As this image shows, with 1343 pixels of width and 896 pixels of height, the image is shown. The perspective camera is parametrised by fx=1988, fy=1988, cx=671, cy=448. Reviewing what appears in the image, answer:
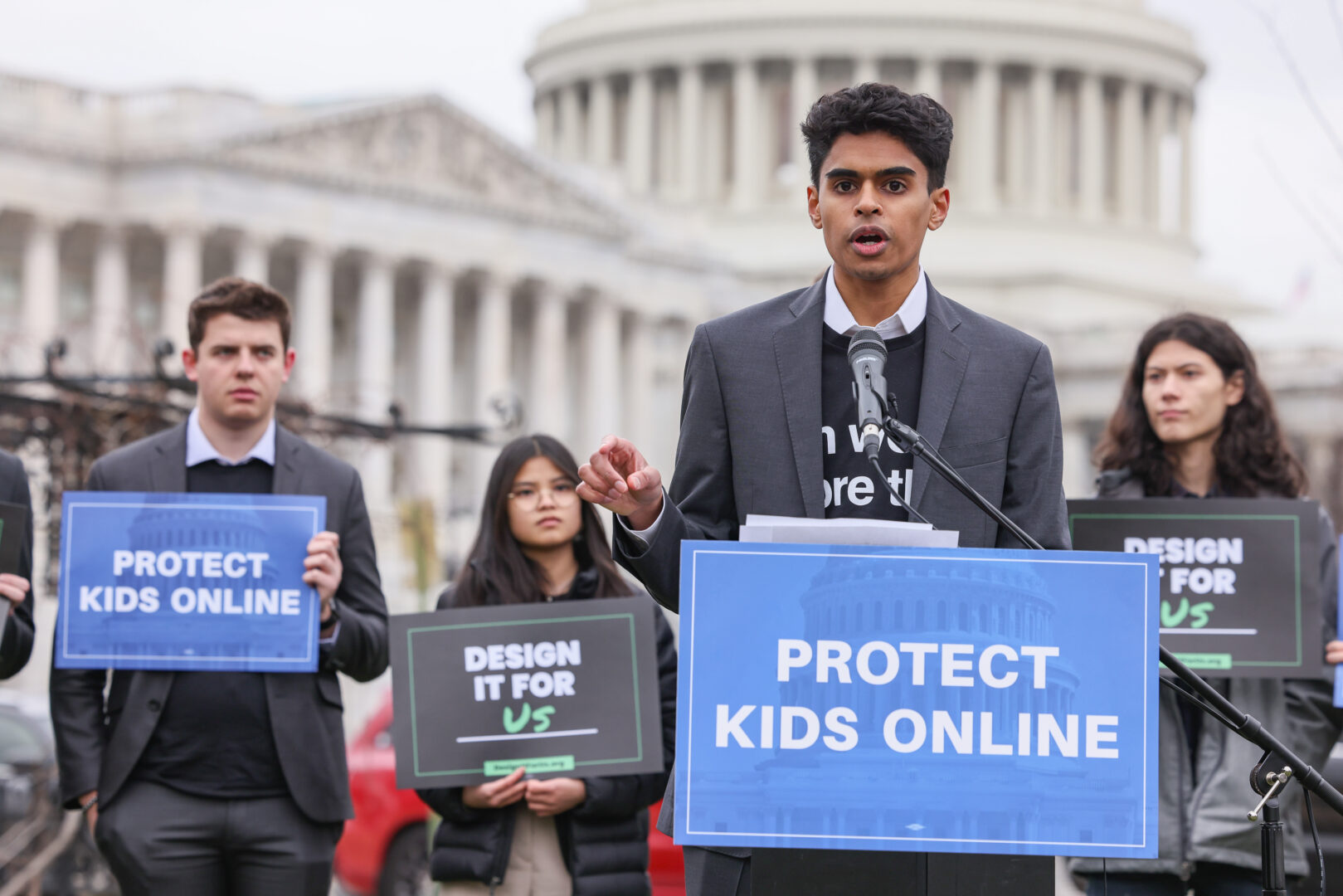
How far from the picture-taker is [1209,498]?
6500 mm

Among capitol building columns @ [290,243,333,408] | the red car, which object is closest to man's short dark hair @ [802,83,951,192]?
the red car

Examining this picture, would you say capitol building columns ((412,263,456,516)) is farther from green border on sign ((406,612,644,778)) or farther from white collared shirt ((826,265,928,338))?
white collared shirt ((826,265,928,338))

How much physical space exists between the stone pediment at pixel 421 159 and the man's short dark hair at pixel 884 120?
4546 cm

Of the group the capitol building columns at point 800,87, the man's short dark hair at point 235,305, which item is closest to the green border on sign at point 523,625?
the man's short dark hair at point 235,305

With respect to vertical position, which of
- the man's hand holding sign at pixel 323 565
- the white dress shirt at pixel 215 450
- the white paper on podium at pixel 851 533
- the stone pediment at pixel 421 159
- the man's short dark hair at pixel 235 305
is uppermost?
the stone pediment at pixel 421 159

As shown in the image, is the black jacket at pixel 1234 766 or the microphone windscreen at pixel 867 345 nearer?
the microphone windscreen at pixel 867 345

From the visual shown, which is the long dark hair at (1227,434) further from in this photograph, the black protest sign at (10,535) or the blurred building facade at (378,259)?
the blurred building facade at (378,259)

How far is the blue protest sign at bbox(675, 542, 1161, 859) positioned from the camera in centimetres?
369

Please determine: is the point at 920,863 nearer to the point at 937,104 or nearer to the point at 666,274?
the point at 937,104

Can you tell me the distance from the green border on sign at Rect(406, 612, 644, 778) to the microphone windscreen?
2568 millimetres

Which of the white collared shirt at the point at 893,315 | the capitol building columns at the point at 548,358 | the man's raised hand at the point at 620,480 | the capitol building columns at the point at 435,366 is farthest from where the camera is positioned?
the capitol building columns at the point at 548,358

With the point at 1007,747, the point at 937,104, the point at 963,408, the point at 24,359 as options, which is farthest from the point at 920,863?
the point at 24,359

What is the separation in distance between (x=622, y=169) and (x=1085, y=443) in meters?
22.7

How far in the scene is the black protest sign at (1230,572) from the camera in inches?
248
